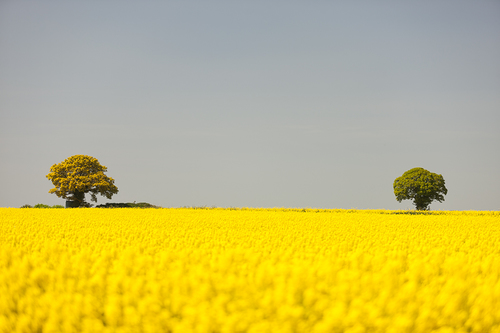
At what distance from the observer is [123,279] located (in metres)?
5.10

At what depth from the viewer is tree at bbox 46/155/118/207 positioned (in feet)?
172

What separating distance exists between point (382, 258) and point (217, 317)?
359 cm

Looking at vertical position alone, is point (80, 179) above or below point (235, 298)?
above

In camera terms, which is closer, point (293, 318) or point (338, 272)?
point (293, 318)

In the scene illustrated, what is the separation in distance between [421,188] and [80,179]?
163ft

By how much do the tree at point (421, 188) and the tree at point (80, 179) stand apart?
143 feet

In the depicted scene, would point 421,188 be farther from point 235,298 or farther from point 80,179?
point 235,298

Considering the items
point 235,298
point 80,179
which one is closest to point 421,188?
point 80,179

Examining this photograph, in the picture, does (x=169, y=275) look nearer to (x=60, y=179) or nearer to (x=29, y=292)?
(x=29, y=292)

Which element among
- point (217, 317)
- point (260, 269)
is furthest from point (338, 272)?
point (217, 317)

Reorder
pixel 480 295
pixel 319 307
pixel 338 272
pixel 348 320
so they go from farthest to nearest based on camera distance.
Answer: pixel 338 272 → pixel 480 295 → pixel 319 307 → pixel 348 320

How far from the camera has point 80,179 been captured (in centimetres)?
5281

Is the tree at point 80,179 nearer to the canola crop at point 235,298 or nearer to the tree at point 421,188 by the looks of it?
the tree at point 421,188

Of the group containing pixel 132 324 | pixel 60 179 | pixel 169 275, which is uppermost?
pixel 60 179
